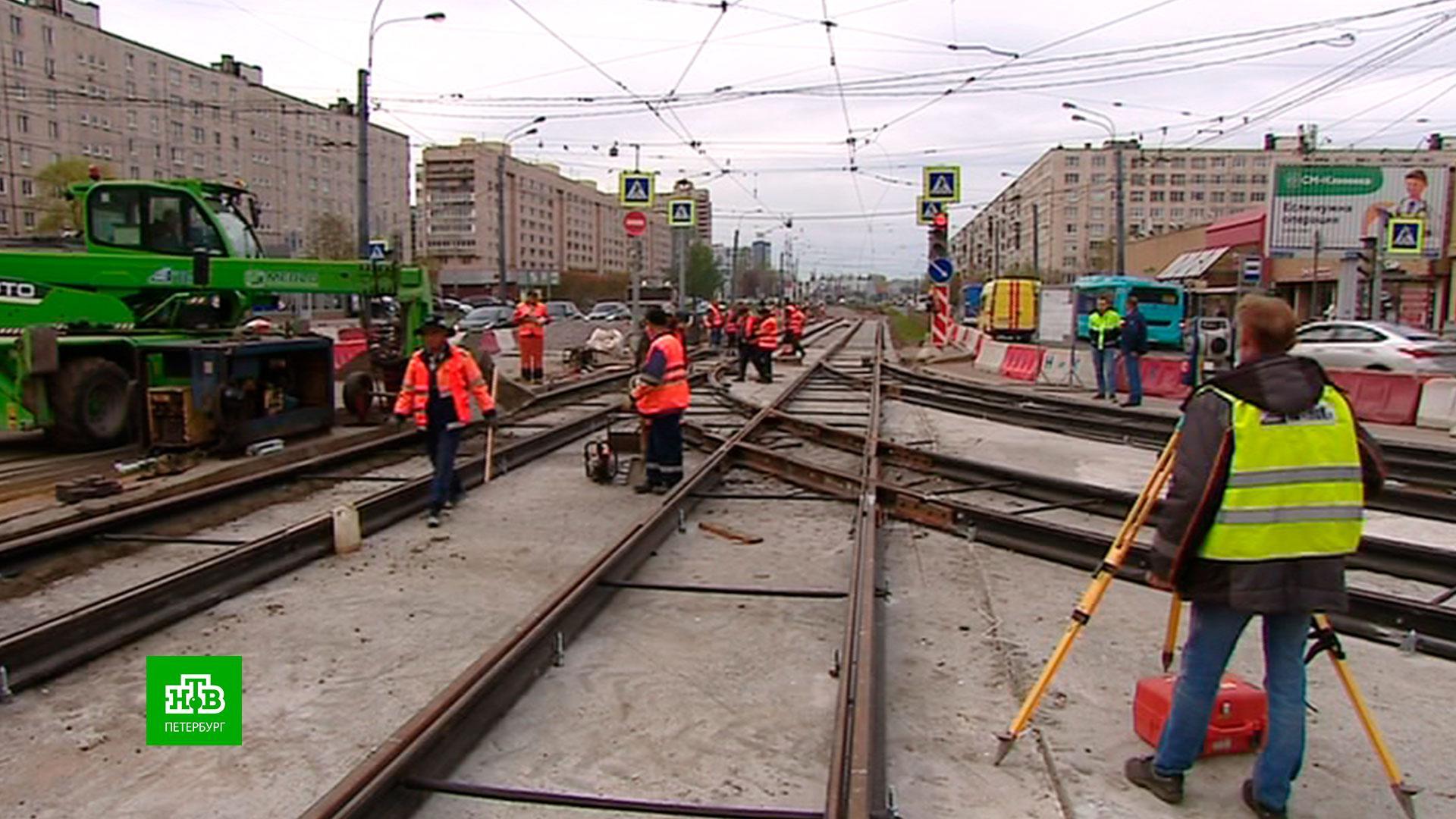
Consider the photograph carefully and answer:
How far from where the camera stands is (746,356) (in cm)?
2228

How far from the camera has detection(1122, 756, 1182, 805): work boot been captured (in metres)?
3.92

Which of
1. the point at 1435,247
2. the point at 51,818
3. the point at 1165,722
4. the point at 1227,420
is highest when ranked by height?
the point at 1435,247

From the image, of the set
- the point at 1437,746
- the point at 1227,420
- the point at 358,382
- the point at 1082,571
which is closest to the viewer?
the point at 1227,420

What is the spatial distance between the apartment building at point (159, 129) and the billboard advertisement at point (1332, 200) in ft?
138

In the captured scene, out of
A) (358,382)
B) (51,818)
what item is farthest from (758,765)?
(358,382)

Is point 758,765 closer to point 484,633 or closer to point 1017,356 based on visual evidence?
point 484,633

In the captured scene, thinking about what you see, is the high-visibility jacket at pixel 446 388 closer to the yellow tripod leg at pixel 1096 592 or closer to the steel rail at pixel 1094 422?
the yellow tripod leg at pixel 1096 592

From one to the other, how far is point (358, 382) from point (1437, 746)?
492 inches

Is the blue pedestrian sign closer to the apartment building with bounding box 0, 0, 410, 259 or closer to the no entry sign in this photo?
the no entry sign

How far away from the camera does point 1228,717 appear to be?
14.0 ft

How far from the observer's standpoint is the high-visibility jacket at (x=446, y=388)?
8.73 meters

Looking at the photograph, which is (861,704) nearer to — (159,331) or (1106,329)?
(159,331)

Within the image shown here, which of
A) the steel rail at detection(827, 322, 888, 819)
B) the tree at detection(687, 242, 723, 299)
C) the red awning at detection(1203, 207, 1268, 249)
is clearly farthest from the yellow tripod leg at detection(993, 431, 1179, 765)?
the tree at detection(687, 242, 723, 299)

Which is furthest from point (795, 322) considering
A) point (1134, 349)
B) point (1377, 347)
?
point (1377, 347)
